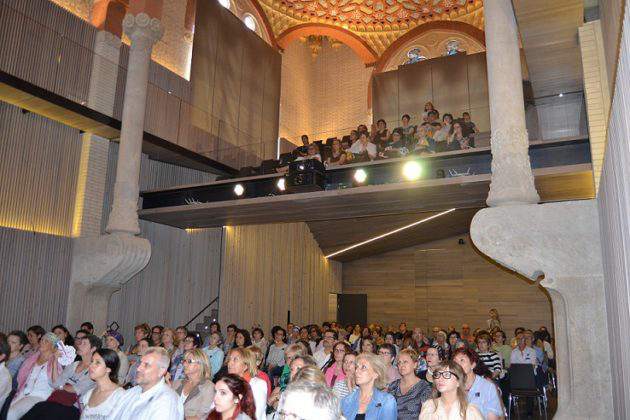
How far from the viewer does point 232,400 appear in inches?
112

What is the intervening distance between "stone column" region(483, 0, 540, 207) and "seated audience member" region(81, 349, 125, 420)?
5336mm

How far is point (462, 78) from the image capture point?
1720 centimetres

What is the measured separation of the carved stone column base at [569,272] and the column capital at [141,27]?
806 centimetres

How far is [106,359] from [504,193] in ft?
17.8

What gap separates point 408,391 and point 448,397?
83cm

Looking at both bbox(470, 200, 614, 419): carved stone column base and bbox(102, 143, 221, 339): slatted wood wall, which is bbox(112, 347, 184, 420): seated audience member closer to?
bbox(470, 200, 614, 419): carved stone column base

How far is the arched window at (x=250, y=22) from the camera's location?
58.4ft

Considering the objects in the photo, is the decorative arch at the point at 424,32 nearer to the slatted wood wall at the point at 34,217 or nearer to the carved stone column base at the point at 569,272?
the slatted wood wall at the point at 34,217

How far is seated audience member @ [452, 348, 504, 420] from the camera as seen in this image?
409cm

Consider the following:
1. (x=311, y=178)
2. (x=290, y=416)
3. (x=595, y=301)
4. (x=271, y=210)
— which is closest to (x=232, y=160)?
(x=271, y=210)

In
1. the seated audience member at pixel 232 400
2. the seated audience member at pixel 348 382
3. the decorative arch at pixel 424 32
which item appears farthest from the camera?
the decorative arch at pixel 424 32

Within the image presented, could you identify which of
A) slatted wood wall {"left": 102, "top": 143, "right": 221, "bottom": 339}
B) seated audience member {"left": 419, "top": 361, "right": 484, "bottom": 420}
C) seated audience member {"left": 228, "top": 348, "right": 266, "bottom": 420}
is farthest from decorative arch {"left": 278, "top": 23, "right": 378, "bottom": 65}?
seated audience member {"left": 419, "top": 361, "right": 484, "bottom": 420}

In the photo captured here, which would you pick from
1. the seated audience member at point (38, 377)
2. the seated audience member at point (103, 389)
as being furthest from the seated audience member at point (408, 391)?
the seated audience member at point (38, 377)

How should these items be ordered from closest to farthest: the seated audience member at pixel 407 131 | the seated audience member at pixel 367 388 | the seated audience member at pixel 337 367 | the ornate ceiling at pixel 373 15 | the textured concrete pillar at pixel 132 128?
1. the seated audience member at pixel 367 388
2. the seated audience member at pixel 337 367
3. the textured concrete pillar at pixel 132 128
4. the seated audience member at pixel 407 131
5. the ornate ceiling at pixel 373 15
